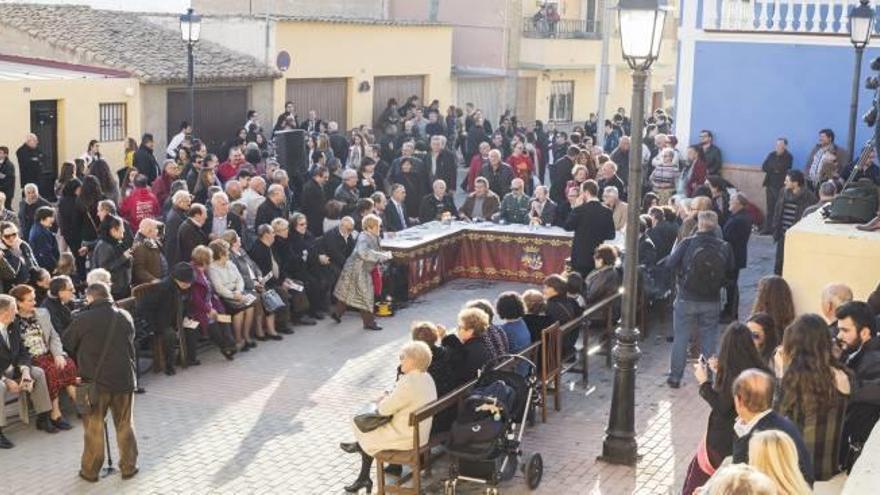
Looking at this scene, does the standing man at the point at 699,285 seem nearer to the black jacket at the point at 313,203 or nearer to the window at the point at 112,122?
the black jacket at the point at 313,203

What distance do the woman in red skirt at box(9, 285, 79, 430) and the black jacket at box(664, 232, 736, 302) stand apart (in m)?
6.41

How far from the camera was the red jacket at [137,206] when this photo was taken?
1747 cm

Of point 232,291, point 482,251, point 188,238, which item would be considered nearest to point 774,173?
point 482,251

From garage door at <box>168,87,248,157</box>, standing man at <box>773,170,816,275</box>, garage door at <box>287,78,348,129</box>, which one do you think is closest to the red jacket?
garage door at <box>168,87,248,157</box>

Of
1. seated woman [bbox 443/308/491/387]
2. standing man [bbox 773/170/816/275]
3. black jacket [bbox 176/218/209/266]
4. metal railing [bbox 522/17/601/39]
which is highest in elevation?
metal railing [bbox 522/17/601/39]

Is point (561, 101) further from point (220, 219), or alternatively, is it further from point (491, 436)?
point (491, 436)

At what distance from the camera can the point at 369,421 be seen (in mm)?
10469

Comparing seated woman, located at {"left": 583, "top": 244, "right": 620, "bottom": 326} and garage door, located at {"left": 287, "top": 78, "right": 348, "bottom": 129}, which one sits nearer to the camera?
seated woman, located at {"left": 583, "top": 244, "right": 620, "bottom": 326}

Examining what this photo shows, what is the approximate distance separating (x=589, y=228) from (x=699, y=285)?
8.97ft

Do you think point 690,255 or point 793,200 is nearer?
point 690,255

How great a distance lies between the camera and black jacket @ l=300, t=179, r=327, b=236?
18672mm

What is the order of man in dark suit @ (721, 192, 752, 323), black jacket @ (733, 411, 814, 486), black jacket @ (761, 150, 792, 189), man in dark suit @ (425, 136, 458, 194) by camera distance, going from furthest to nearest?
man in dark suit @ (425, 136, 458, 194) → black jacket @ (761, 150, 792, 189) → man in dark suit @ (721, 192, 752, 323) → black jacket @ (733, 411, 814, 486)

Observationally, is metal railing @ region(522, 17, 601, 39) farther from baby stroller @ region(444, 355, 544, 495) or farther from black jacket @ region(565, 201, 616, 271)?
baby stroller @ region(444, 355, 544, 495)

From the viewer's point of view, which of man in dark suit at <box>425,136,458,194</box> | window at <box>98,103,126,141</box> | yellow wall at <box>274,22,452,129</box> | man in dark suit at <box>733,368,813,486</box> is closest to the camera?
man in dark suit at <box>733,368,813,486</box>
